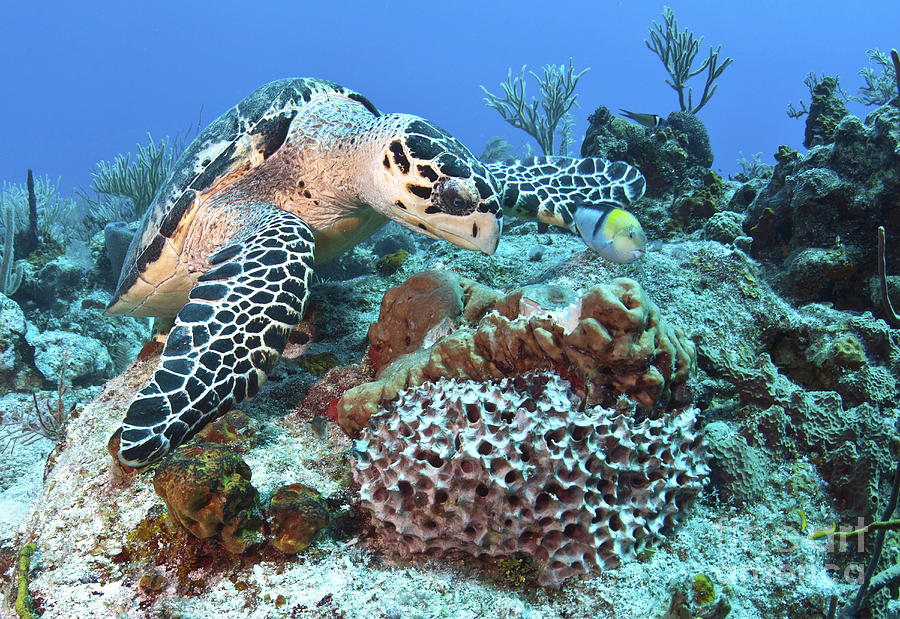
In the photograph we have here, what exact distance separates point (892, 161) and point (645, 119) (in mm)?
2857

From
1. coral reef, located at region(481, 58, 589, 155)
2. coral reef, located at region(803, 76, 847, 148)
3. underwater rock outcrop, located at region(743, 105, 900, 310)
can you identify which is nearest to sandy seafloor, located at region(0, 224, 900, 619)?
underwater rock outcrop, located at region(743, 105, 900, 310)

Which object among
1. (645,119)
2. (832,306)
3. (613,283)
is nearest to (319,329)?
(613,283)

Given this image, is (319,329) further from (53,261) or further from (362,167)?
(53,261)

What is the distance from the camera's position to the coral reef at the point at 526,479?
56.9 inches

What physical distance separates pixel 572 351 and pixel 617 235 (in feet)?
3.87

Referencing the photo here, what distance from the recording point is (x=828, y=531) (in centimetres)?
173

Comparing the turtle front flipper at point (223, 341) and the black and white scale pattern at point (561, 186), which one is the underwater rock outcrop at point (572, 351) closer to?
the turtle front flipper at point (223, 341)

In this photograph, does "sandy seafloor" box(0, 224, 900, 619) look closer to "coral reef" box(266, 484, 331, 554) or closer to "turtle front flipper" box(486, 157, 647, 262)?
"coral reef" box(266, 484, 331, 554)

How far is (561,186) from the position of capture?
395cm

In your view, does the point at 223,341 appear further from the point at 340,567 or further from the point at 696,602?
the point at 696,602

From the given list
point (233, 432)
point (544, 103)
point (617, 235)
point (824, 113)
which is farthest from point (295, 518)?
point (544, 103)

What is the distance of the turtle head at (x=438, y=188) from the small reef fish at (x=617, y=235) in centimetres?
59

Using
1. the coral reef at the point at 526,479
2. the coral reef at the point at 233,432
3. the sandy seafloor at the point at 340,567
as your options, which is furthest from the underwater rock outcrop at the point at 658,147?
the coral reef at the point at 233,432

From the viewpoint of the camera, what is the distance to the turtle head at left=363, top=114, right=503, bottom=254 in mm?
2934
